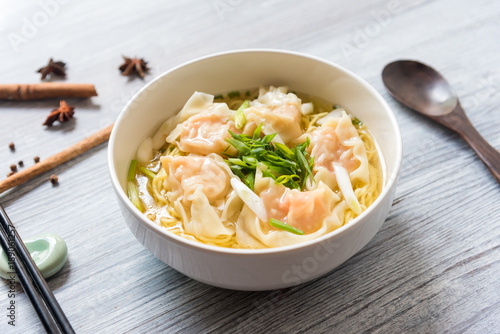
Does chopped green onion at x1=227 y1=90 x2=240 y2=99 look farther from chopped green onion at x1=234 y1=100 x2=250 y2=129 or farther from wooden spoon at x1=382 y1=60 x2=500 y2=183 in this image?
wooden spoon at x1=382 y1=60 x2=500 y2=183

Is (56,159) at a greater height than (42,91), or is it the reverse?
(42,91)

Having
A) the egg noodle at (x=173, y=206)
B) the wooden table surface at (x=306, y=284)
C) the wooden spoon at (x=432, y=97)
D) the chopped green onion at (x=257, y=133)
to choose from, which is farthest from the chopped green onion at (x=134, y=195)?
the wooden spoon at (x=432, y=97)

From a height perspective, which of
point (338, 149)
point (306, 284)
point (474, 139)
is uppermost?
point (338, 149)

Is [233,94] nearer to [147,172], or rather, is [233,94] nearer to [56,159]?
[147,172]

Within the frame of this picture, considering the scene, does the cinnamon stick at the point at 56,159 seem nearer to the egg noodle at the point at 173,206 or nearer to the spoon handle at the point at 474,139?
the egg noodle at the point at 173,206

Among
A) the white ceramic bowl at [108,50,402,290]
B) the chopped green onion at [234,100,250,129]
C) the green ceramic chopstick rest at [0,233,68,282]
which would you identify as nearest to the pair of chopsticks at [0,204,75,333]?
the green ceramic chopstick rest at [0,233,68,282]

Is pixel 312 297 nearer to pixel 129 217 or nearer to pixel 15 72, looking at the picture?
pixel 129 217

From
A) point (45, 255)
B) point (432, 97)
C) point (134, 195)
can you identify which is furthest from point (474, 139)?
point (45, 255)
